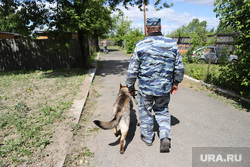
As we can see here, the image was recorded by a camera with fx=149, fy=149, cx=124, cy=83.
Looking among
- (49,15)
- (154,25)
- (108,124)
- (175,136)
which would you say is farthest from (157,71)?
(49,15)

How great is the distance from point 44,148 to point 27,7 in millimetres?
7287

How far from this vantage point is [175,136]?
3.20 meters

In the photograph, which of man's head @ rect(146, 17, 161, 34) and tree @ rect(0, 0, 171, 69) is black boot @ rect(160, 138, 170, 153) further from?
tree @ rect(0, 0, 171, 69)

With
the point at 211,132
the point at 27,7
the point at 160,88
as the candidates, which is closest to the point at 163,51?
the point at 160,88

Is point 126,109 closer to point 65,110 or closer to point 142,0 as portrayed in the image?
point 65,110

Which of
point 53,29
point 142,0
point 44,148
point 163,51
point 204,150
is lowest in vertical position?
point 204,150

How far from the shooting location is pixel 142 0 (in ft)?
37.2

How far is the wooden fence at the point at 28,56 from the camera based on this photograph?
9500 millimetres

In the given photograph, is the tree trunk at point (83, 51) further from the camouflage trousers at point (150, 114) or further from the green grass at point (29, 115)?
the camouflage trousers at point (150, 114)

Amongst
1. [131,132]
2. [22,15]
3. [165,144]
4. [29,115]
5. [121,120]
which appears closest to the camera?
[165,144]

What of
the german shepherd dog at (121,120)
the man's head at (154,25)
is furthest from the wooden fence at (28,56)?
the man's head at (154,25)

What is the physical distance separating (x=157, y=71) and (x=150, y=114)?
85 cm

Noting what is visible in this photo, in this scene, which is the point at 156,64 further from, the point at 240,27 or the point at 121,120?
the point at 240,27

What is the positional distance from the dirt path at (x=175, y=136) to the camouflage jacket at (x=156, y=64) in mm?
1130
